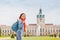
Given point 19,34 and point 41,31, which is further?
point 41,31

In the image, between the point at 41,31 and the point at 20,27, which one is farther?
the point at 41,31

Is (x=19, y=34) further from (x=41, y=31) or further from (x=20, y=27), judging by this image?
(x=41, y=31)

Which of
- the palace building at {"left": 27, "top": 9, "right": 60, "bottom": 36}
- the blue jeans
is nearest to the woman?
the blue jeans

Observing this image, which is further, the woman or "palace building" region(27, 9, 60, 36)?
"palace building" region(27, 9, 60, 36)

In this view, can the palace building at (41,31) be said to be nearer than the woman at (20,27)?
No

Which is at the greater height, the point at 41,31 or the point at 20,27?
the point at 20,27

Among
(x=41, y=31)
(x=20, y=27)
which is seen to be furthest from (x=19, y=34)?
(x=41, y=31)

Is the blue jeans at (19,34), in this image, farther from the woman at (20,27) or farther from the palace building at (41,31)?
the palace building at (41,31)

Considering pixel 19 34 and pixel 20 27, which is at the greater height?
pixel 20 27

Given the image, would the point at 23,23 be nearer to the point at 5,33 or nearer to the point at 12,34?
the point at 12,34

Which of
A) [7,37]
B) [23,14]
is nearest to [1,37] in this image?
[7,37]

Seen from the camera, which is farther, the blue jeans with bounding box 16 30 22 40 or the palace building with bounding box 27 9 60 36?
the palace building with bounding box 27 9 60 36

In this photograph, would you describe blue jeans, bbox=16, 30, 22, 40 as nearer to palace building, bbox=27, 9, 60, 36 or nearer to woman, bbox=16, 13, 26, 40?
woman, bbox=16, 13, 26, 40

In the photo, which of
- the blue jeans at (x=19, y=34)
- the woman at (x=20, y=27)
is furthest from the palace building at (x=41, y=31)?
the blue jeans at (x=19, y=34)
